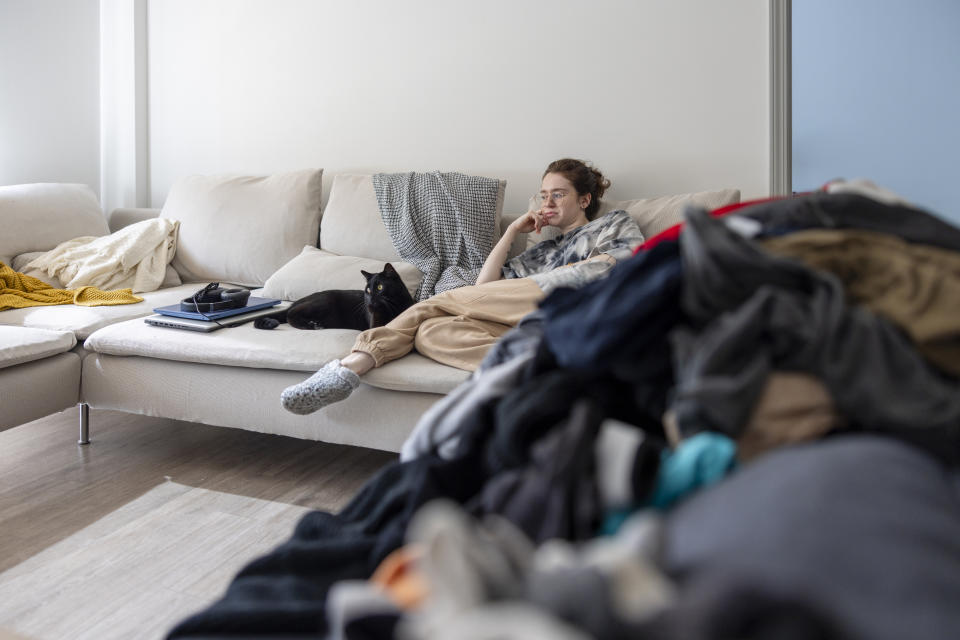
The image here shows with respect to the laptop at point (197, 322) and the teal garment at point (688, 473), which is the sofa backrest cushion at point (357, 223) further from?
the teal garment at point (688, 473)

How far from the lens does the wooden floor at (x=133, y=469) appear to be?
6.15 feet

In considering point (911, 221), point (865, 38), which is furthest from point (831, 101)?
point (911, 221)

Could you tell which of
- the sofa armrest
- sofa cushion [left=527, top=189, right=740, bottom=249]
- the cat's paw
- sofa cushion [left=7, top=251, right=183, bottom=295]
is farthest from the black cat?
the sofa armrest

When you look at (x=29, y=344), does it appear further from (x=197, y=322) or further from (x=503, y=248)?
(x=503, y=248)

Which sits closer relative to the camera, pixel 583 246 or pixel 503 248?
pixel 583 246

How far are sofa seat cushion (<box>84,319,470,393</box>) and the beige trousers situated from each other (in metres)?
0.04

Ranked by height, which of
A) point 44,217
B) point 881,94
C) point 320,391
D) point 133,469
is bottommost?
point 133,469

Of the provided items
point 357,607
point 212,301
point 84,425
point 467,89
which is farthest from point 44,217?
point 357,607

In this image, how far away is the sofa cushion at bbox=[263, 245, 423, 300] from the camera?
255 centimetres

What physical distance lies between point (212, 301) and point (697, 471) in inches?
79.4

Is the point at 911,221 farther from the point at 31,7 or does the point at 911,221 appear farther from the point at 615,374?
the point at 31,7

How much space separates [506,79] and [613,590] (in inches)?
111

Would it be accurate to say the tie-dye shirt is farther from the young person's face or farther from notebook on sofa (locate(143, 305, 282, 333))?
notebook on sofa (locate(143, 305, 282, 333))

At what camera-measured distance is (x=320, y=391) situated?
1.84 metres
